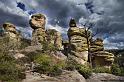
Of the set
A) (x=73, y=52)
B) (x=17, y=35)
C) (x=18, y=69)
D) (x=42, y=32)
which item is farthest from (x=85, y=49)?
(x=18, y=69)

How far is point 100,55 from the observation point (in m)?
51.1

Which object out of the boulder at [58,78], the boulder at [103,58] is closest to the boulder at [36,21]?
the boulder at [103,58]

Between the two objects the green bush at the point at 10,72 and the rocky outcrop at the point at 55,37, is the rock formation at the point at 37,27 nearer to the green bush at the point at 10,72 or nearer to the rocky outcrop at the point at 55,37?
the rocky outcrop at the point at 55,37


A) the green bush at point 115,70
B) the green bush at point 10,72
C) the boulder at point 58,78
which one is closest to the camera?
the green bush at point 10,72

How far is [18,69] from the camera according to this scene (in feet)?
85.0

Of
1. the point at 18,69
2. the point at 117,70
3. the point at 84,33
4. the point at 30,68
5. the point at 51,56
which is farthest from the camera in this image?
the point at 84,33

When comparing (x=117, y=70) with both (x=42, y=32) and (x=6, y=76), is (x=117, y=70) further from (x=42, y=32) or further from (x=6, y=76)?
(x=6, y=76)

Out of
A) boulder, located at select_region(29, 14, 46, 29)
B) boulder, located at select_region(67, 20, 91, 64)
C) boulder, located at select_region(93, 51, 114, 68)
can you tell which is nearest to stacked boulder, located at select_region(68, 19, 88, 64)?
boulder, located at select_region(67, 20, 91, 64)

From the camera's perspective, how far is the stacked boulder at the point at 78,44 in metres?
47.8

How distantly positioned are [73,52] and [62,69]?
1857 cm

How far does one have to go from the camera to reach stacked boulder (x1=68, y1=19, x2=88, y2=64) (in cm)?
4778

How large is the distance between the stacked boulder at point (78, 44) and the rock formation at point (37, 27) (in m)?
8.12

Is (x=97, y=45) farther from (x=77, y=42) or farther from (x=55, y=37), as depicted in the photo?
(x=55, y=37)

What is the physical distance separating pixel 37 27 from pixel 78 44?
11119 millimetres
